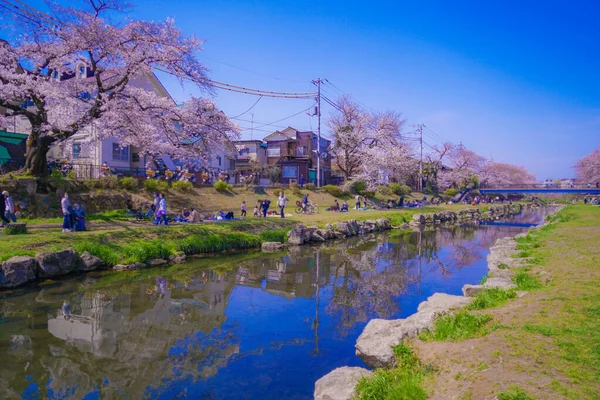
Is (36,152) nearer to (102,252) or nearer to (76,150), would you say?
(102,252)

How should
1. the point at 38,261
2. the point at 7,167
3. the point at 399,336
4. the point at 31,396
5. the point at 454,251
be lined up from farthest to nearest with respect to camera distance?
the point at 7,167
the point at 454,251
the point at 38,261
the point at 399,336
the point at 31,396

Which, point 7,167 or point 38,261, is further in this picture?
point 7,167

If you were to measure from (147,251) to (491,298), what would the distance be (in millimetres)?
11569

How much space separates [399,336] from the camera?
554cm

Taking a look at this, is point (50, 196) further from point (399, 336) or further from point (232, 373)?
point (399, 336)

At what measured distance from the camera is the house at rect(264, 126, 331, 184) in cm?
4625

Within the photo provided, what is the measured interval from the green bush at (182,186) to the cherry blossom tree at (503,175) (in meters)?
61.6

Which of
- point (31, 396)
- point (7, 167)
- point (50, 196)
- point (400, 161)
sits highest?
point (400, 161)

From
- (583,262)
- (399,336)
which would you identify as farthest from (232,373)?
(583,262)

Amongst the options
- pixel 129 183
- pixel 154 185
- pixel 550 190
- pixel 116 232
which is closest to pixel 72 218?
pixel 116 232

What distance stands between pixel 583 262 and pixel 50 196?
23.2 meters

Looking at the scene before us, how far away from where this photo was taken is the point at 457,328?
5555 mm

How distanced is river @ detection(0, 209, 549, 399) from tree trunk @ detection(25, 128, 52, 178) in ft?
26.7

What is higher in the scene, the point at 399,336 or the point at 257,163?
the point at 257,163
